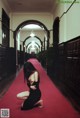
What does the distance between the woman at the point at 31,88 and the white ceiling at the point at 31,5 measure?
8899 mm

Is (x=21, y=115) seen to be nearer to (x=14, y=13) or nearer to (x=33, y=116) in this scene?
(x=33, y=116)

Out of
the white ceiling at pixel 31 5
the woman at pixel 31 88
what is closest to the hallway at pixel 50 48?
the white ceiling at pixel 31 5

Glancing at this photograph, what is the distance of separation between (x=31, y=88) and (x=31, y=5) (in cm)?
1051

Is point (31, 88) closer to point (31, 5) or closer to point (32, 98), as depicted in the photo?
point (32, 98)

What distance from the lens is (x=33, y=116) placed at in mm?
2562

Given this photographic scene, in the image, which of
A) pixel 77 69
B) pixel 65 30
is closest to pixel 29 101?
pixel 77 69

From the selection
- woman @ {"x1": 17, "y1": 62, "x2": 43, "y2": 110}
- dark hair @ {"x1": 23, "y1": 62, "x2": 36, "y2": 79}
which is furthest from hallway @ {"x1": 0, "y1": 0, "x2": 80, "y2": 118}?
dark hair @ {"x1": 23, "y1": 62, "x2": 36, "y2": 79}

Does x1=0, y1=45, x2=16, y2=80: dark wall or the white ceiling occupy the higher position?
the white ceiling

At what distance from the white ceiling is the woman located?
8.90 m

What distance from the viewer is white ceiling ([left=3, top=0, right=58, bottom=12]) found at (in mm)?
11688

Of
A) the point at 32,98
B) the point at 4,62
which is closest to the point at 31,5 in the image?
the point at 4,62

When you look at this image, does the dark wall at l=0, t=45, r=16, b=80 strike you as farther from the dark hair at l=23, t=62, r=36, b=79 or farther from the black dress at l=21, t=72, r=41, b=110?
the dark hair at l=23, t=62, r=36, b=79

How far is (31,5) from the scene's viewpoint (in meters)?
12.6

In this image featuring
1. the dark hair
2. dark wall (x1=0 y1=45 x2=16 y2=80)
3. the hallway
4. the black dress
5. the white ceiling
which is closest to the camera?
the dark hair
